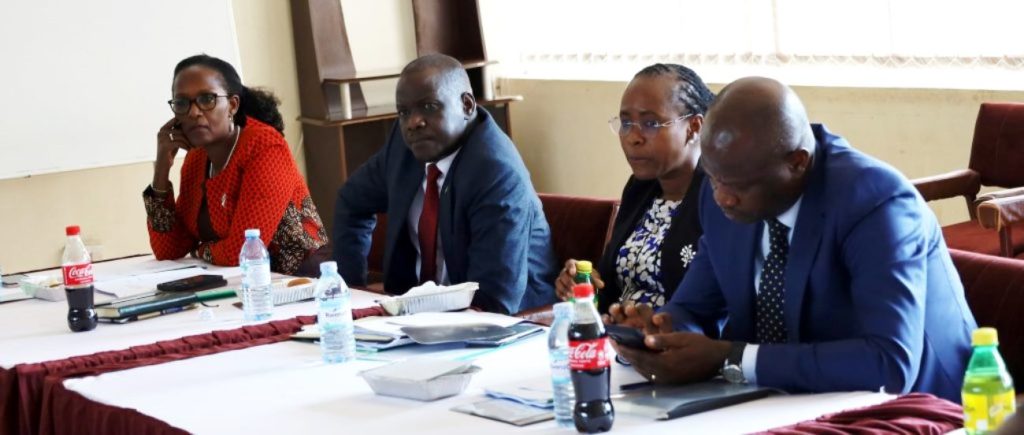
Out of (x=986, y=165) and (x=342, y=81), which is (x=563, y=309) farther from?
(x=342, y=81)

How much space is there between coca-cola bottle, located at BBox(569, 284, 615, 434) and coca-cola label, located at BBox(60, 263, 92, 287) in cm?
155

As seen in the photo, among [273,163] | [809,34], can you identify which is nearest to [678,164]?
[273,163]

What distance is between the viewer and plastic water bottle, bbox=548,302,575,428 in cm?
202

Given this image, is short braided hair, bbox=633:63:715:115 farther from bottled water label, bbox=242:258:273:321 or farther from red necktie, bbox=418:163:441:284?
bottled water label, bbox=242:258:273:321

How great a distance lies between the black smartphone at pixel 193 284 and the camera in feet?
11.4

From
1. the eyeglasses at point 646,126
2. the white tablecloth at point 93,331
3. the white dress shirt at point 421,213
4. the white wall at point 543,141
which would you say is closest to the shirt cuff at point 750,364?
the eyeglasses at point 646,126

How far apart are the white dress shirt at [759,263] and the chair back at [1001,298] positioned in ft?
1.32

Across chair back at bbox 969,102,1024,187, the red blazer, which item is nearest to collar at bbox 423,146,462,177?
the red blazer

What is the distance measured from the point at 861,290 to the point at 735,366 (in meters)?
0.24


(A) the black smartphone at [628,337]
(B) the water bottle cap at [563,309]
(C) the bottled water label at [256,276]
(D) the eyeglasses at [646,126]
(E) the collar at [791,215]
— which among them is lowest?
→ (C) the bottled water label at [256,276]

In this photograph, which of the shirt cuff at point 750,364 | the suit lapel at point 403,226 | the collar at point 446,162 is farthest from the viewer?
the suit lapel at point 403,226

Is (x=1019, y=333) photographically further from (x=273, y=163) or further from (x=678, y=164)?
(x=273, y=163)

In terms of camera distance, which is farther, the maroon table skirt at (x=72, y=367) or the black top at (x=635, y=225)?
the black top at (x=635, y=225)

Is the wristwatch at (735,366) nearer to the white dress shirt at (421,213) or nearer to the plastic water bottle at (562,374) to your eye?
the plastic water bottle at (562,374)
